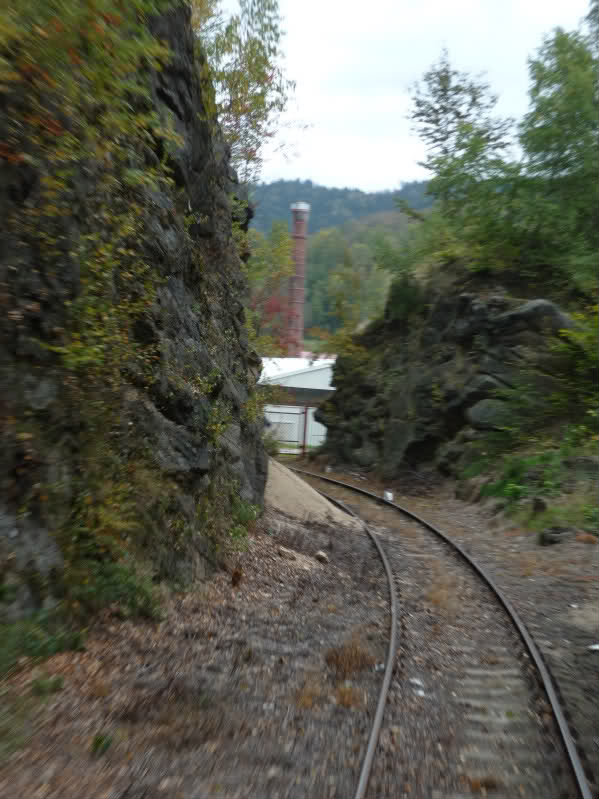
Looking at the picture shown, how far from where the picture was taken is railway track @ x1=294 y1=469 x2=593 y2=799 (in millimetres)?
4715

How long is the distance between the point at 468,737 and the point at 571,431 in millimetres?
12133

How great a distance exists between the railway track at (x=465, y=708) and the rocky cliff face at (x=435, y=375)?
1072 cm

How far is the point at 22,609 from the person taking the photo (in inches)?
204

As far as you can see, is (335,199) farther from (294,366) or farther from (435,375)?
(435,375)

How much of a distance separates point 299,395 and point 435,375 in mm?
19085

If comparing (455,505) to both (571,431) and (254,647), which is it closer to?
(571,431)

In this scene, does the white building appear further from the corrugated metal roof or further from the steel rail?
the steel rail

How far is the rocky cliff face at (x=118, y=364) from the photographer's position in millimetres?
5445

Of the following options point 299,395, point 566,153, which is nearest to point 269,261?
point 566,153

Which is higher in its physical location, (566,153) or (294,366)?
(566,153)

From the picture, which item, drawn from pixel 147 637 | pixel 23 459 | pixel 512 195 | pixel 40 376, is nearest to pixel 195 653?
pixel 147 637

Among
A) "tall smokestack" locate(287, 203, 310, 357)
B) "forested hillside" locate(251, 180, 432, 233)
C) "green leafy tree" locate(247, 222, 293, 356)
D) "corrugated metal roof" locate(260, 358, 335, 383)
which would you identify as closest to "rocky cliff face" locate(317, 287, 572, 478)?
"green leafy tree" locate(247, 222, 293, 356)

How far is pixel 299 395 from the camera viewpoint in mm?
41594

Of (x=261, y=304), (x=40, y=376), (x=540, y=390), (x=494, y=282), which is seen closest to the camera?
(x=40, y=376)
